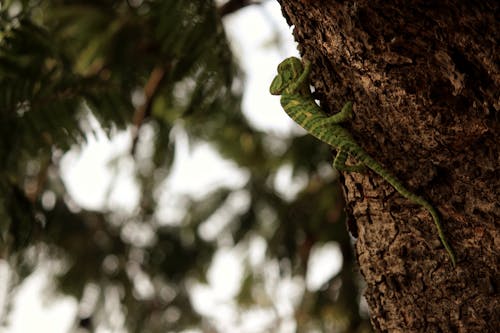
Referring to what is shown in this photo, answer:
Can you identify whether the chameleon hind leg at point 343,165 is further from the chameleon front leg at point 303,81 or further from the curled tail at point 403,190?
the chameleon front leg at point 303,81

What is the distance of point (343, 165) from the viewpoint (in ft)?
3.64

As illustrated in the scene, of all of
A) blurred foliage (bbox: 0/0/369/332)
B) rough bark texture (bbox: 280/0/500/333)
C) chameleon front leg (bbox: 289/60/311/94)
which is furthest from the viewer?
blurred foliage (bbox: 0/0/369/332)

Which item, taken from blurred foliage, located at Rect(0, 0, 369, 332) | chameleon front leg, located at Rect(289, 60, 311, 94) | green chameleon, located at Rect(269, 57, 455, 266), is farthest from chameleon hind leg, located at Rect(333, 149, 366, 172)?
blurred foliage, located at Rect(0, 0, 369, 332)

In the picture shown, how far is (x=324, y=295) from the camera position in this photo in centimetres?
286

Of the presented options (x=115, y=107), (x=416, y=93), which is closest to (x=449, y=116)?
(x=416, y=93)

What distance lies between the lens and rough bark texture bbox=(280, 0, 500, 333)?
1.00m

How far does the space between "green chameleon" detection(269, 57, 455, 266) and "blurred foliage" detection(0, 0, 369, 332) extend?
0.75m

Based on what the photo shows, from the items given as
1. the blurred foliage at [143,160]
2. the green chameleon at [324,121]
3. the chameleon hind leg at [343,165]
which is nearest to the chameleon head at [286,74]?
the green chameleon at [324,121]

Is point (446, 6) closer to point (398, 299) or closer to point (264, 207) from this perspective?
point (398, 299)

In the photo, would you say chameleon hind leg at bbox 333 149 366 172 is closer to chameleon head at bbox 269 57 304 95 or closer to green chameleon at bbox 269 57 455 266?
green chameleon at bbox 269 57 455 266

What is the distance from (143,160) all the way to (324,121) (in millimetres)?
2322

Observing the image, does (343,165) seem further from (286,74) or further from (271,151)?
(271,151)

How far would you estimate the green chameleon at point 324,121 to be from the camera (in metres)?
1.08

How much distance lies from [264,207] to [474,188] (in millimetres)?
2173
